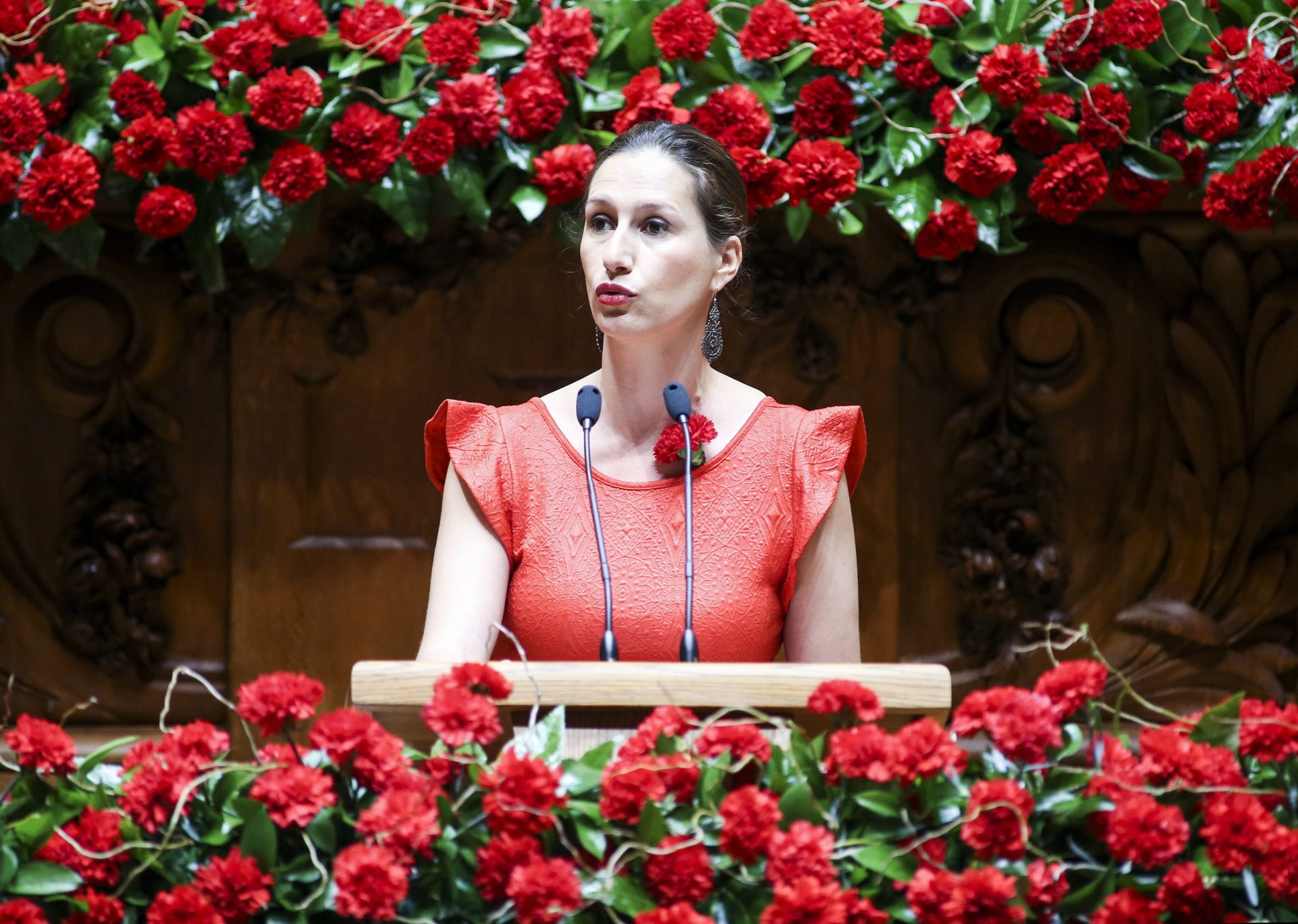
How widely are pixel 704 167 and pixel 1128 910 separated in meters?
1.11

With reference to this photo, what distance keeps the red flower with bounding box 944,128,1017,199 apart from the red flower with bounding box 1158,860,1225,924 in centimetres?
151

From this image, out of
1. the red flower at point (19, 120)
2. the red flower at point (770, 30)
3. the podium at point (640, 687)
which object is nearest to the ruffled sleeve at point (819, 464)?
the podium at point (640, 687)

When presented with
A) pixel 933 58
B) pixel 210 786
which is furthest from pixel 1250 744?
pixel 933 58

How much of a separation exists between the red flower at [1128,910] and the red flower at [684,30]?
1.67 metres

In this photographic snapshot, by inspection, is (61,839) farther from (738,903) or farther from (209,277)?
(209,277)

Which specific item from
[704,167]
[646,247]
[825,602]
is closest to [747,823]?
[825,602]

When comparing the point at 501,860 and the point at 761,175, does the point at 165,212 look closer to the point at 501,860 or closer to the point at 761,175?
the point at 761,175

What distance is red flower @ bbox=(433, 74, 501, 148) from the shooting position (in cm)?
243

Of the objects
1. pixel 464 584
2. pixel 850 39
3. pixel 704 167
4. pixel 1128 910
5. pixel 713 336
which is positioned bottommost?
pixel 1128 910

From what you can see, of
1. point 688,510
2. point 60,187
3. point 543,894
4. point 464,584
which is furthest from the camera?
point 60,187

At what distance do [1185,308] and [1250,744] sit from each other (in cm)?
179

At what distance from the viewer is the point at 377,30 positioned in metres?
2.46

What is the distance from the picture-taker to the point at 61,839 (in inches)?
43.8

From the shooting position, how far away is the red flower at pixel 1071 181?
2.40 meters
